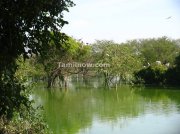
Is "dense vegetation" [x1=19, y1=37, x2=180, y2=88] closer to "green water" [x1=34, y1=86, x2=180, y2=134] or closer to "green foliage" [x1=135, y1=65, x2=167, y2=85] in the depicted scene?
"green foliage" [x1=135, y1=65, x2=167, y2=85]

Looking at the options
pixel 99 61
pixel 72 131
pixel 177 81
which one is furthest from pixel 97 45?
pixel 72 131

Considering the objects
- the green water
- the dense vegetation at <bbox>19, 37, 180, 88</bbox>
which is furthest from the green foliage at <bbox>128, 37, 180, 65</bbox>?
the green water

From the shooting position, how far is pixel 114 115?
649 inches

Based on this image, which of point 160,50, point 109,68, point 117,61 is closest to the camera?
point 117,61

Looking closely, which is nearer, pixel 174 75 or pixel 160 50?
pixel 174 75

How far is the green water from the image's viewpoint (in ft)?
43.3

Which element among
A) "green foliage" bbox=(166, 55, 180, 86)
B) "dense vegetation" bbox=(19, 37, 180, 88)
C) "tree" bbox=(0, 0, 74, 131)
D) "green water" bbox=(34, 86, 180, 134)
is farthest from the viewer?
"dense vegetation" bbox=(19, 37, 180, 88)

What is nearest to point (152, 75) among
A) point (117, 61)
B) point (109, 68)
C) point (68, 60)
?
point (117, 61)

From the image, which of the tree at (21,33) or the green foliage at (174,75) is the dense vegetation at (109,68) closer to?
the green foliage at (174,75)

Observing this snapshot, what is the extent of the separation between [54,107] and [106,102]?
3062 mm

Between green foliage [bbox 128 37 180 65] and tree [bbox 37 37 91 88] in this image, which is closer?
tree [bbox 37 37 91 88]

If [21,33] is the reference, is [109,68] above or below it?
above

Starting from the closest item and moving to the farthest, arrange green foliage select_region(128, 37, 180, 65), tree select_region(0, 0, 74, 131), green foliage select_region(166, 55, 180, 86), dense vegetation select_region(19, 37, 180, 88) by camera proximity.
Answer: tree select_region(0, 0, 74, 131) < green foliage select_region(166, 55, 180, 86) < dense vegetation select_region(19, 37, 180, 88) < green foliage select_region(128, 37, 180, 65)

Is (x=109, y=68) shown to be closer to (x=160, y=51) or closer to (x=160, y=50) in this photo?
(x=160, y=51)
